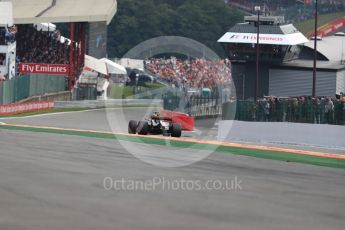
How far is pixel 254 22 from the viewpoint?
230ft

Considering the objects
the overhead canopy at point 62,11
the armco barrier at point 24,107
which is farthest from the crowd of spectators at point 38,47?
the armco barrier at point 24,107

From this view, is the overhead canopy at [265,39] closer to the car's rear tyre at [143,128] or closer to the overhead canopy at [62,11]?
the overhead canopy at [62,11]

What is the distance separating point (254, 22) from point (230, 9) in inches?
2776

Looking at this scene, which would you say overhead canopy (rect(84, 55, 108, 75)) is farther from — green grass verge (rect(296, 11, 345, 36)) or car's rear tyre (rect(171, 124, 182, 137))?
car's rear tyre (rect(171, 124, 182, 137))

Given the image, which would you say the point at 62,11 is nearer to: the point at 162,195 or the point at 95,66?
the point at 95,66

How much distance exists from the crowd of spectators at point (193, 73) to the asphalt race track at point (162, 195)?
4789 cm

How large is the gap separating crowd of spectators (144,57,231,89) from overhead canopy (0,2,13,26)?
15.2m

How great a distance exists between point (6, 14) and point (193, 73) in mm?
18149

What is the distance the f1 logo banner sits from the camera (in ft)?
176

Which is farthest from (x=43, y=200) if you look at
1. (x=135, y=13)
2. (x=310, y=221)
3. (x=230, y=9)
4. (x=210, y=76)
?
(x=230, y=9)

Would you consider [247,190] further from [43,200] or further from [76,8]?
[76,8]

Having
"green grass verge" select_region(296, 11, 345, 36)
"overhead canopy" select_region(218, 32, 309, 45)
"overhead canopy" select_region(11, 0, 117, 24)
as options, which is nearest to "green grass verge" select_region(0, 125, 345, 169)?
"overhead canopy" select_region(11, 0, 117, 24)

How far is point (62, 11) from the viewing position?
5922 cm

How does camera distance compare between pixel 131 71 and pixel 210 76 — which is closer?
pixel 210 76
